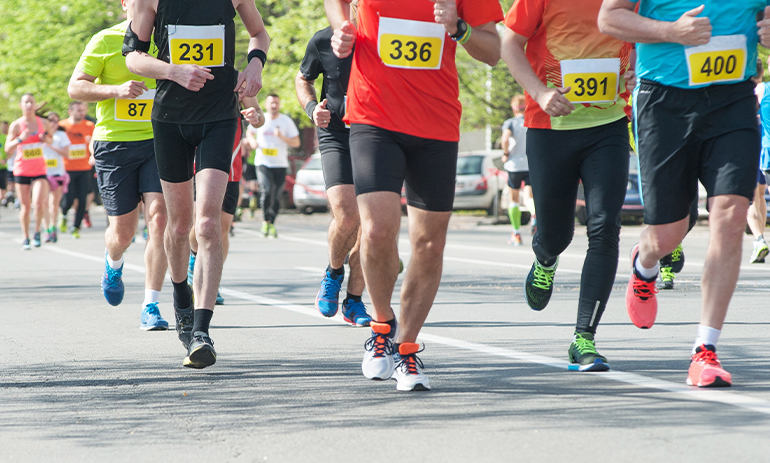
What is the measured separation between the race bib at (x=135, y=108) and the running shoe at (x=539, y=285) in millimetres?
2684

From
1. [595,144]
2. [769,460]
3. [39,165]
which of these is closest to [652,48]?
[595,144]

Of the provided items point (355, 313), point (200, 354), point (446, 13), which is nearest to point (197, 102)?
point (200, 354)

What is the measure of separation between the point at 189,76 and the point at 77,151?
12.9m

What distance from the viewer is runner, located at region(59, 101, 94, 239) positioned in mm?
17922

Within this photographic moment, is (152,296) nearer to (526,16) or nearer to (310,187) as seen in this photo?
(526,16)

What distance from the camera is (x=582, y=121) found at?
17.5 ft

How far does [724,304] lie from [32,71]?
3423 cm

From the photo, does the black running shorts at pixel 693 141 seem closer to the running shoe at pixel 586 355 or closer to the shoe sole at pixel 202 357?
the running shoe at pixel 586 355

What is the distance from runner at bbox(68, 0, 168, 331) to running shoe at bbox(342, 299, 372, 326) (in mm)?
1139

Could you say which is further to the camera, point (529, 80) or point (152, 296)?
point (152, 296)

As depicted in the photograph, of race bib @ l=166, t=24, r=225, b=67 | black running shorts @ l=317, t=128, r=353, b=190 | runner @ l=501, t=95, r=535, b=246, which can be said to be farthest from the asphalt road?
runner @ l=501, t=95, r=535, b=246

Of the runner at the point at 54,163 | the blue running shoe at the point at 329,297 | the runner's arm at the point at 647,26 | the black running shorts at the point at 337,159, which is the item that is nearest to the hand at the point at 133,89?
the black running shorts at the point at 337,159

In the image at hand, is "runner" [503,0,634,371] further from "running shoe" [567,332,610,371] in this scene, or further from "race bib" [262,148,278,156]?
"race bib" [262,148,278,156]

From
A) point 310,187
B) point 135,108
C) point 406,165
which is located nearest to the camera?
point 406,165
